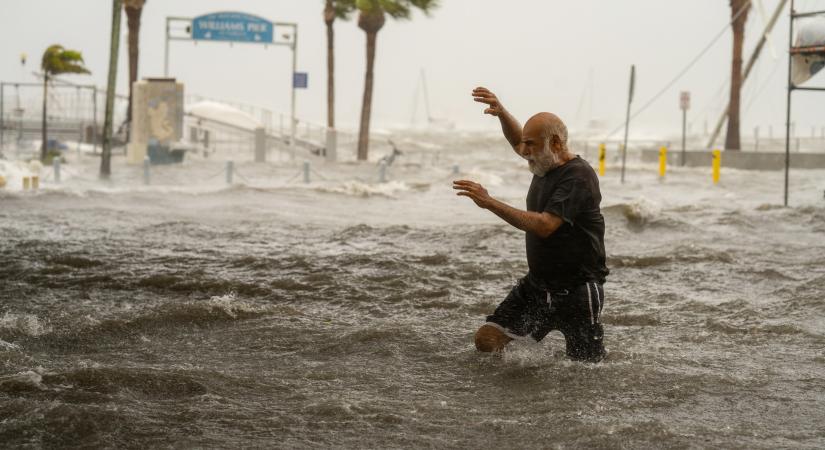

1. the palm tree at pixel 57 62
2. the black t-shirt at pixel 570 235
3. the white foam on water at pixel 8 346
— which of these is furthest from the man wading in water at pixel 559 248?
the palm tree at pixel 57 62

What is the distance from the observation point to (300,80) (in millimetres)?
37531

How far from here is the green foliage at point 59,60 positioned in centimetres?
3130

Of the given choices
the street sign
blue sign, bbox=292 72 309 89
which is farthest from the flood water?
blue sign, bbox=292 72 309 89

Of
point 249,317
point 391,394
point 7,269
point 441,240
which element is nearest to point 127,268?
point 7,269

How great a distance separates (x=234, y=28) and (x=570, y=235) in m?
33.2

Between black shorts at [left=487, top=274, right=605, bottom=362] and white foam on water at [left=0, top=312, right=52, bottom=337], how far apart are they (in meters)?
3.25

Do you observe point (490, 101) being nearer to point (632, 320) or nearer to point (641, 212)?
point (632, 320)

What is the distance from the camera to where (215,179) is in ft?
88.6

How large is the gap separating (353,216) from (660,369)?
37.9 ft

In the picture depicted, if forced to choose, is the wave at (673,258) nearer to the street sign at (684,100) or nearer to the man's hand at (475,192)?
the man's hand at (475,192)

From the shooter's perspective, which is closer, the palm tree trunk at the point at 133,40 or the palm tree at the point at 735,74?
the palm tree trunk at the point at 133,40

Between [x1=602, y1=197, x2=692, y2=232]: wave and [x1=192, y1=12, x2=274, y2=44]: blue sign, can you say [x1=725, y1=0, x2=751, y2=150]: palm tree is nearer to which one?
[x1=192, y1=12, x2=274, y2=44]: blue sign

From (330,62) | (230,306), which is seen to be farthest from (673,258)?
(330,62)

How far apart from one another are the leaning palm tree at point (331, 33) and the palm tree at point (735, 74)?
50.2ft
